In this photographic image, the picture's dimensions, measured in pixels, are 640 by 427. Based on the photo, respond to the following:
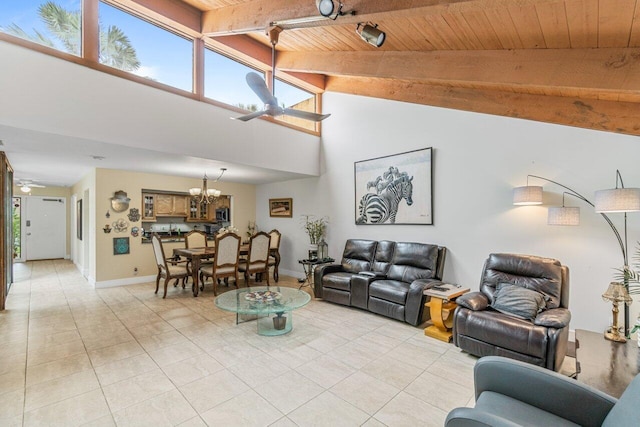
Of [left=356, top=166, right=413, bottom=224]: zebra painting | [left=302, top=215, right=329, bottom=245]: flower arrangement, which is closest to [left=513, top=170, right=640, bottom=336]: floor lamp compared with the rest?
[left=356, top=166, right=413, bottom=224]: zebra painting

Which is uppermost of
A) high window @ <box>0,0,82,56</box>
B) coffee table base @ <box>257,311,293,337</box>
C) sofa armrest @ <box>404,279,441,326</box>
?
high window @ <box>0,0,82,56</box>

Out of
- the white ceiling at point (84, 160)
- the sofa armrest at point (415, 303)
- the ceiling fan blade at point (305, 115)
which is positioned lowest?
the sofa armrest at point (415, 303)

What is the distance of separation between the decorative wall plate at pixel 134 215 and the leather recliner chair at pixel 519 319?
598 cm

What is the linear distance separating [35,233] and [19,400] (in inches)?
348

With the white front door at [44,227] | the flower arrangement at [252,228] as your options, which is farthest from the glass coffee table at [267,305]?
the white front door at [44,227]

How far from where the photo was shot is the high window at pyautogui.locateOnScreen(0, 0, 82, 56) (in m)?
3.00

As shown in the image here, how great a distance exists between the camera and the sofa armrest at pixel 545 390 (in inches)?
54.2

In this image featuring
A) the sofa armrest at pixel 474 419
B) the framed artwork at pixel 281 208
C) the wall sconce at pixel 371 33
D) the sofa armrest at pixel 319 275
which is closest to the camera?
the sofa armrest at pixel 474 419

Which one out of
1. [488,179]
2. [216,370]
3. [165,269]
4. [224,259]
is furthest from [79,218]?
[488,179]

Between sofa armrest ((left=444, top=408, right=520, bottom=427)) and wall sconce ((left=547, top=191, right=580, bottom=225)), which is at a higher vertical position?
wall sconce ((left=547, top=191, right=580, bottom=225))

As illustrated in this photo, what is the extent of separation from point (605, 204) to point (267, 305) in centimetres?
337

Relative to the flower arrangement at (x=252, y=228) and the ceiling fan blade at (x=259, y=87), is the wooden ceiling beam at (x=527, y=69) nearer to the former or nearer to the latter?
the ceiling fan blade at (x=259, y=87)

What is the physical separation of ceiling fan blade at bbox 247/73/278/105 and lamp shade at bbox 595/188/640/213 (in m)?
3.20

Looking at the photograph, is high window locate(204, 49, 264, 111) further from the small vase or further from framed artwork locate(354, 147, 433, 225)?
the small vase
